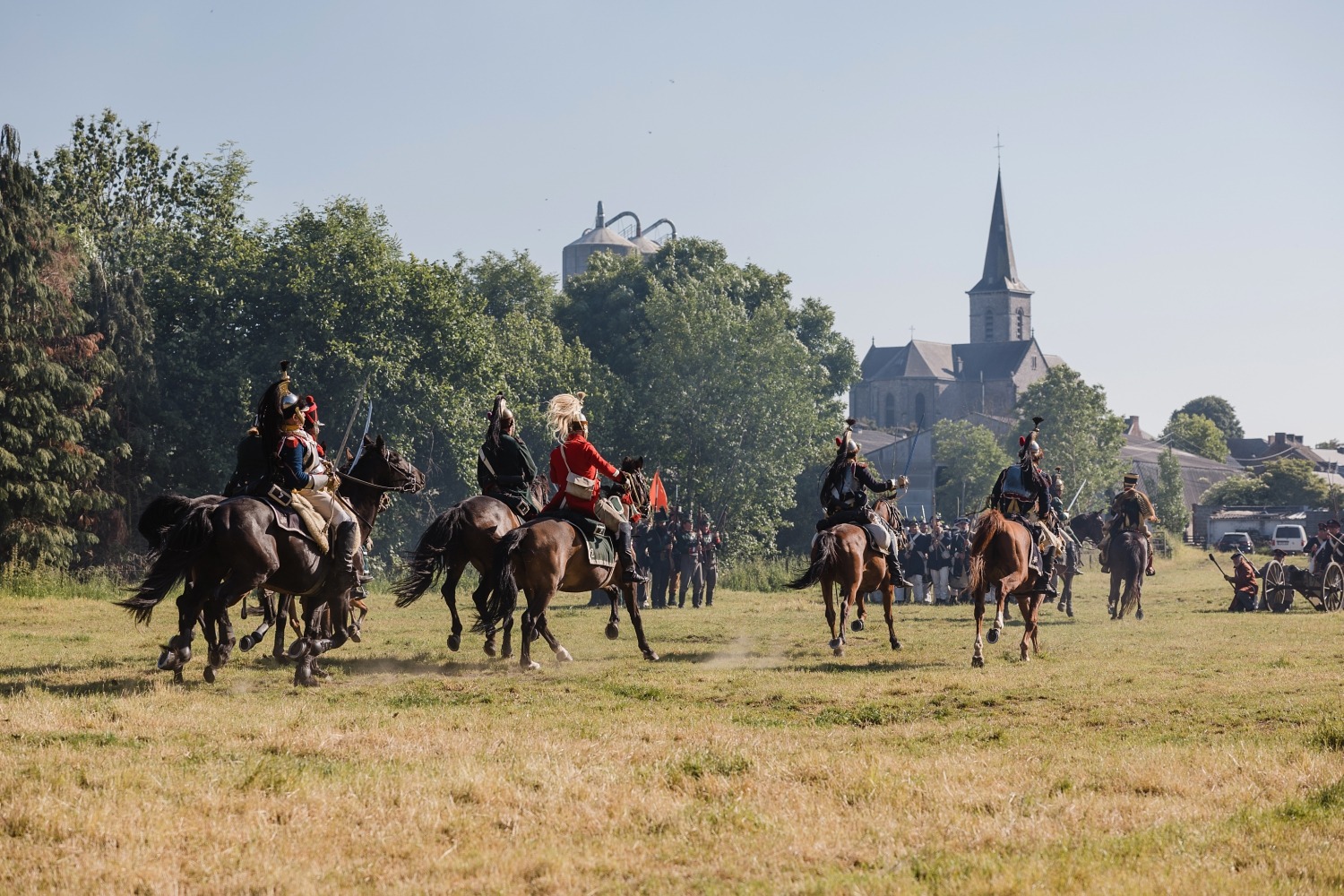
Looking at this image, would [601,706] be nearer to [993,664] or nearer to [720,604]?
[993,664]

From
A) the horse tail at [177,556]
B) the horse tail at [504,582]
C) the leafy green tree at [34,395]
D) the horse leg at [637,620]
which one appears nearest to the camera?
the horse tail at [177,556]

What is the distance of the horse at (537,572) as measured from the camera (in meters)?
14.5

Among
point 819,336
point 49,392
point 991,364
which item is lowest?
point 49,392

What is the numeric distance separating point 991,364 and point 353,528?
5782 inches

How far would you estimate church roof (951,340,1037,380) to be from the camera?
15450cm

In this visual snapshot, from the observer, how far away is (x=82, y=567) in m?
36.9

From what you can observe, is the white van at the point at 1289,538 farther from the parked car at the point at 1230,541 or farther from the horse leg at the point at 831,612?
the horse leg at the point at 831,612

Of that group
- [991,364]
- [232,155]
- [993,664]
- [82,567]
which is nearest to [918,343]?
[991,364]

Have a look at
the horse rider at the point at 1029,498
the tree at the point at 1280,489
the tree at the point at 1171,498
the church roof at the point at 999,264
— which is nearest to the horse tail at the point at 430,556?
the horse rider at the point at 1029,498

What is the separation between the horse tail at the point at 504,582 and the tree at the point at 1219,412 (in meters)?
169

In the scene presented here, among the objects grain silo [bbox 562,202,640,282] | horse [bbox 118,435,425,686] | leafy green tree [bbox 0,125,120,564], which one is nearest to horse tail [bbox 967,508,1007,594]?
horse [bbox 118,435,425,686]

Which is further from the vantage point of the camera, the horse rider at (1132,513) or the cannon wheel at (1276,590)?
the cannon wheel at (1276,590)

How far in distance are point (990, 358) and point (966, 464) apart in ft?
228

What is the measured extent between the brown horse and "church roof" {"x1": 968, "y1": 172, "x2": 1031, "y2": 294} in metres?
153
